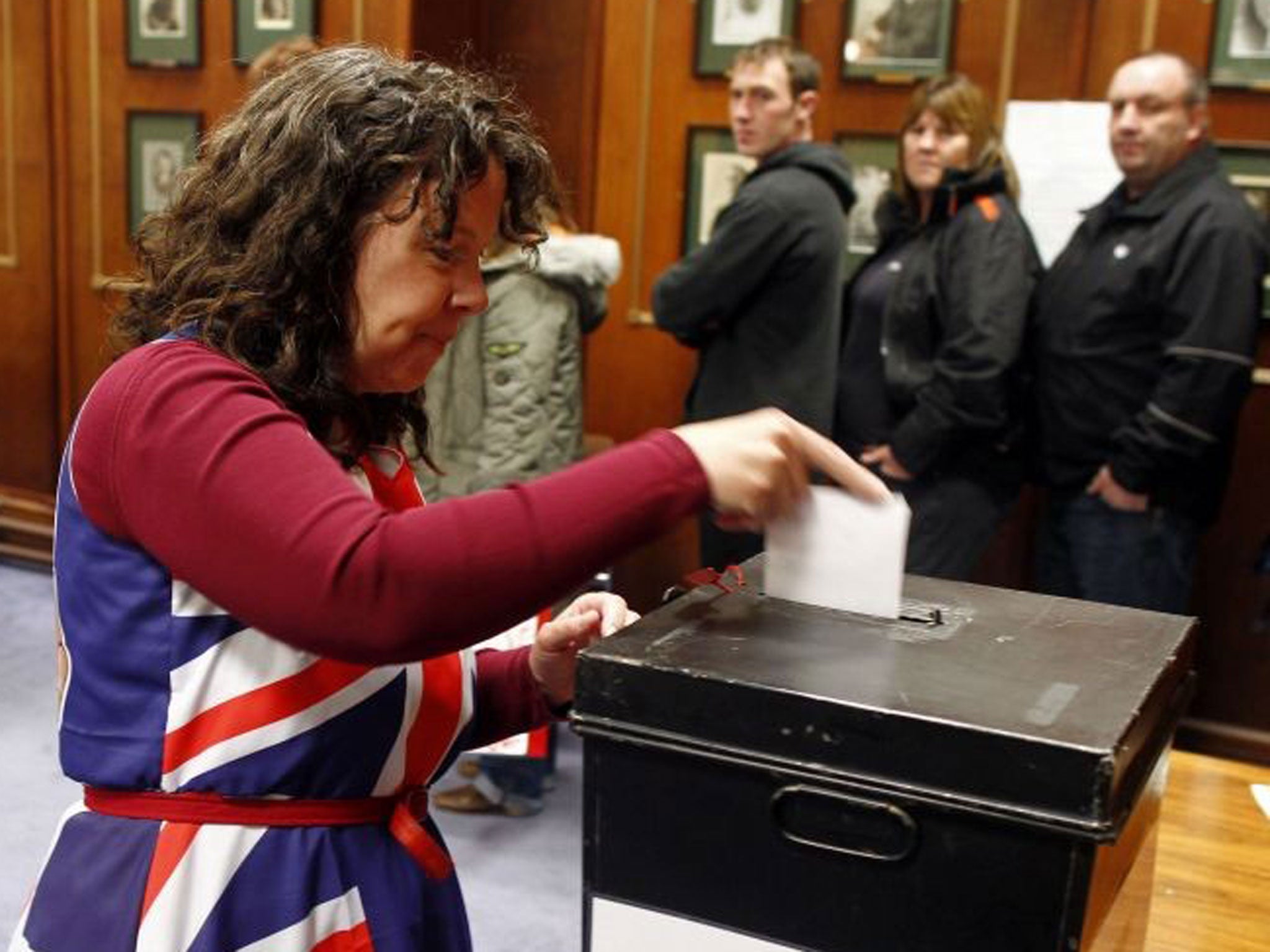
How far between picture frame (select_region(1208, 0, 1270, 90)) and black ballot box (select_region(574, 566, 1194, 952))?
3.11m

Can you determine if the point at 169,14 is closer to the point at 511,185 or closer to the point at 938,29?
the point at 938,29

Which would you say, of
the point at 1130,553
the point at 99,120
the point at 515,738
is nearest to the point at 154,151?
the point at 99,120

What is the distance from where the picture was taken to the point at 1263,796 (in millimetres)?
1761

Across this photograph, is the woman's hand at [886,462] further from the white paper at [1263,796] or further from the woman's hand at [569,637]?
the woman's hand at [569,637]

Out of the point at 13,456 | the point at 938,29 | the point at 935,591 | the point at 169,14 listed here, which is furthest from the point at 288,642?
the point at 13,456

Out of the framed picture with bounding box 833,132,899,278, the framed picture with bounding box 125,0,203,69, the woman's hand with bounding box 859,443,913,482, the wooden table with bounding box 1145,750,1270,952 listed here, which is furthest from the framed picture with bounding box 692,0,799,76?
the wooden table with bounding box 1145,750,1270,952

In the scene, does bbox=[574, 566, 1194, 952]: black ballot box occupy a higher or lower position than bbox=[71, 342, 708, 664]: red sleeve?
lower

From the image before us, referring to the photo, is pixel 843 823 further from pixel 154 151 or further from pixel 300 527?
pixel 154 151

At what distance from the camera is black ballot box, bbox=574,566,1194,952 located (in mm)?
948

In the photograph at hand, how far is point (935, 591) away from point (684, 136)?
11.4ft

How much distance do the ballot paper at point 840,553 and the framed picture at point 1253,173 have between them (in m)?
3.01

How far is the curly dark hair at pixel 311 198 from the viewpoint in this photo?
1090 mm

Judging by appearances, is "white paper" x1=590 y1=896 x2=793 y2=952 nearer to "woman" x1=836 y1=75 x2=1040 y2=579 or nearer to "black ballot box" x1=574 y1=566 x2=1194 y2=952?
"black ballot box" x1=574 y1=566 x2=1194 y2=952

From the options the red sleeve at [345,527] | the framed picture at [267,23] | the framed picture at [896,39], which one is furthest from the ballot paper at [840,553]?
the framed picture at [267,23]
